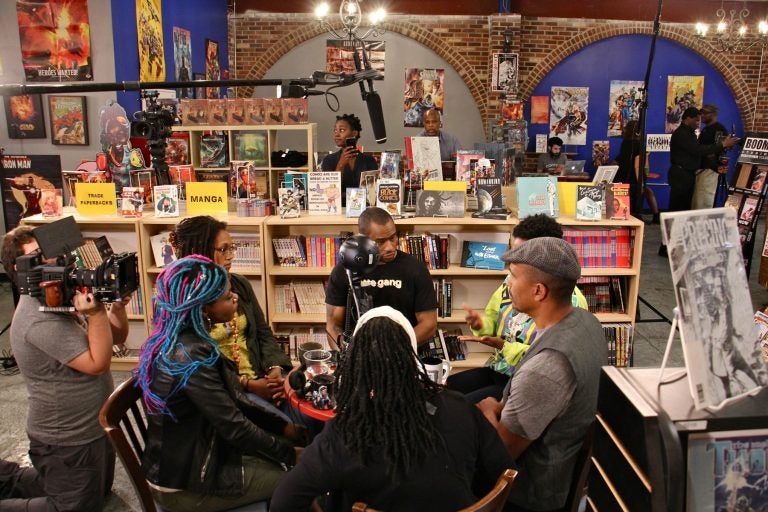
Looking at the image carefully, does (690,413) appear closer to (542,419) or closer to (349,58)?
(542,419)

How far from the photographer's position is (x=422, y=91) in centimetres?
971

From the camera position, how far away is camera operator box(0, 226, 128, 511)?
2.38m

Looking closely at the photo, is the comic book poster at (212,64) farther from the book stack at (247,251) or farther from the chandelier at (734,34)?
the chandelier at (734,34)

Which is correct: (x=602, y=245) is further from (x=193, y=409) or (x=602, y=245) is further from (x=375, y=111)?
(x=193, y=409)

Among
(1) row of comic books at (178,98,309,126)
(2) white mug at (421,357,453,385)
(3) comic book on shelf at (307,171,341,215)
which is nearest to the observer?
(2) white mug at (421,357,453,385)

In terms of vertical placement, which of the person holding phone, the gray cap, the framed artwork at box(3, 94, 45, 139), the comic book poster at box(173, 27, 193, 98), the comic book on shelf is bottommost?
the gray cap

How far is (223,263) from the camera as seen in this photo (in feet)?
9.75

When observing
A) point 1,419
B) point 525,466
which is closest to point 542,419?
point 525,466

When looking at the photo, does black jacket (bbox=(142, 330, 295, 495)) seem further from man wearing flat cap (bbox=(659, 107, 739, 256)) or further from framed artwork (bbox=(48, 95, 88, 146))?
man wearing flat cap (bbox=(659, 107, 739, 256))

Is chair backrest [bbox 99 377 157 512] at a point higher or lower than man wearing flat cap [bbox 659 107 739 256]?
lower

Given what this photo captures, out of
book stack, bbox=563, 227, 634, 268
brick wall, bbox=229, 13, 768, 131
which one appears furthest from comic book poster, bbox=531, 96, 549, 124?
book stack, bbox=563, 227, 634, 268

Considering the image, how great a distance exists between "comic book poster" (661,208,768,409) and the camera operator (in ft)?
6.58

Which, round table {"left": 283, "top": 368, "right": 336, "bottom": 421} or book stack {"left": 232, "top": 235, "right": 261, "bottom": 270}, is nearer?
round table {"left": 283, "top": 368, "right": 336, "bottom": 421}

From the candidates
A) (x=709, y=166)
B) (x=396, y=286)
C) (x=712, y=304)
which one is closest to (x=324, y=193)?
(x=396, y=286)
